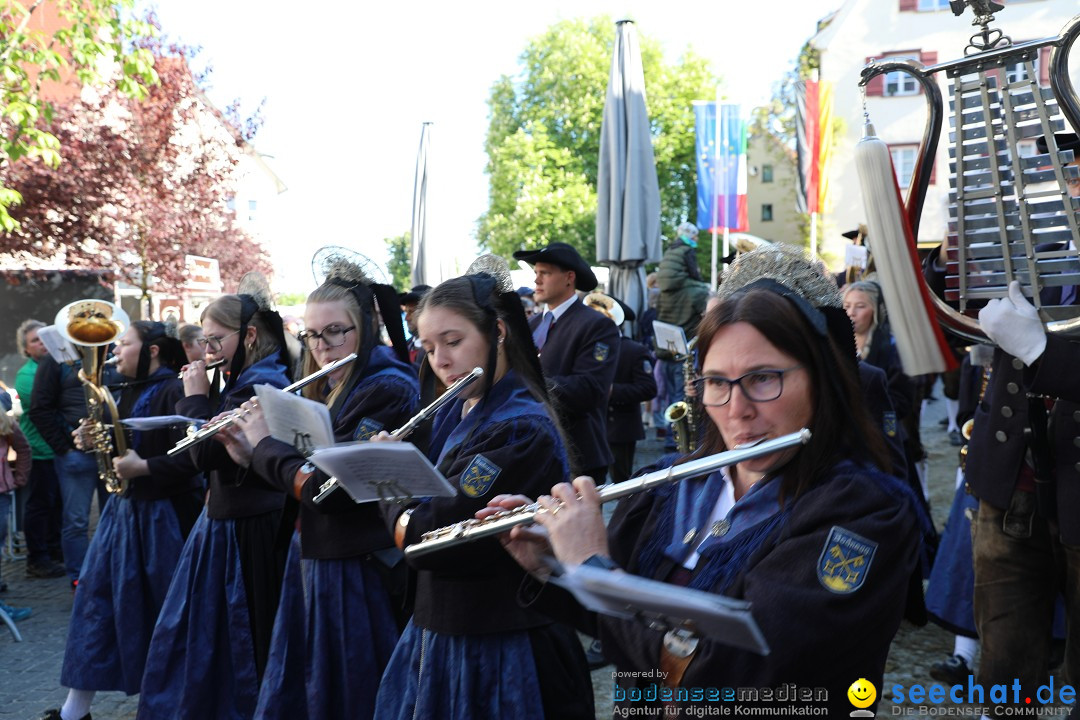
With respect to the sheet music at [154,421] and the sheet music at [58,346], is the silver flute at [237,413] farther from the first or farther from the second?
the sheet music at [58,346]

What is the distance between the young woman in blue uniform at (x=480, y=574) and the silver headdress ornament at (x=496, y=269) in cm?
13

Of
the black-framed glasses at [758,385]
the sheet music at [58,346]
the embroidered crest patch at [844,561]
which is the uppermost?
the sheet music at [58,346]

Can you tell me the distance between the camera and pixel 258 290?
487 cm

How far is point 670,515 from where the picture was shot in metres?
2.08

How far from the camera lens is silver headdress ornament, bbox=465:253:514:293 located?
318 cm

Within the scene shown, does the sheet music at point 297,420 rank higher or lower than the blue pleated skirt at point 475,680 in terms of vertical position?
higher

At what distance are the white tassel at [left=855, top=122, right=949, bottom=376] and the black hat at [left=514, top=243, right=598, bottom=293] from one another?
137 inches

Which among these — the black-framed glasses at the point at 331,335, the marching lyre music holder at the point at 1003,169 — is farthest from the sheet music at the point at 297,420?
the marching lyre music holder at the point at 1003,169

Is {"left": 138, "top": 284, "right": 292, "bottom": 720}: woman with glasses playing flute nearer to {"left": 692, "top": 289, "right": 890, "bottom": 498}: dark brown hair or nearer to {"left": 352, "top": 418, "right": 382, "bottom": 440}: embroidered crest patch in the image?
{"left": 352, "top": 418, "right": 382, "bottom": 440}: embroidered crest patch

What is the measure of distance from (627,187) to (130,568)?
650 cm

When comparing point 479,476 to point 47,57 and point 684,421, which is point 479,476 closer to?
point 684,421

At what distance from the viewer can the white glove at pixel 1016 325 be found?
2.79m

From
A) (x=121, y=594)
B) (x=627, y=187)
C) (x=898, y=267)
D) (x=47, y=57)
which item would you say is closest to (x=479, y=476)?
(x=898, y=267)

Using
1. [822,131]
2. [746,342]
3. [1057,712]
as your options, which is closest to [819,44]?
[822,131]
